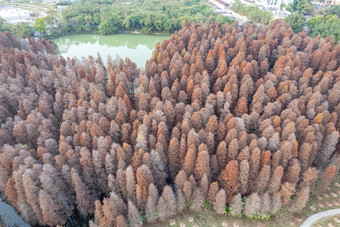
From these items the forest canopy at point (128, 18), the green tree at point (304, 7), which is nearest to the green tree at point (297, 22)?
the forest canopy at point (128, 18)

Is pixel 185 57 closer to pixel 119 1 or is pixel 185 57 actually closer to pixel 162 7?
pixel 162 7

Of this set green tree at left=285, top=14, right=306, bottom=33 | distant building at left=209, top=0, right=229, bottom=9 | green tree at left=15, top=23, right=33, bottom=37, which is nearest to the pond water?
green tree at left=15, top=23, right=33, bottom=37

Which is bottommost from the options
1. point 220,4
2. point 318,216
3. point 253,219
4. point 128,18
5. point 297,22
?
point 253,219

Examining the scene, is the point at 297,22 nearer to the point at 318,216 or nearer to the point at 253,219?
the point at 318,216

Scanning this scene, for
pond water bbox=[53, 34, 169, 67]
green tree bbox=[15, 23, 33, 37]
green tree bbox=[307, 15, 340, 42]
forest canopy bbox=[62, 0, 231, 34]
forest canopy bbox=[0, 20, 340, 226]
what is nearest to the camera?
forest canopy bbox=[0, 20, 340, 226]

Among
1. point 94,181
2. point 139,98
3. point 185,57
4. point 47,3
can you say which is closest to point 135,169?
point 94,181

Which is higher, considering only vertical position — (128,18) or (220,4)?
(220,4)

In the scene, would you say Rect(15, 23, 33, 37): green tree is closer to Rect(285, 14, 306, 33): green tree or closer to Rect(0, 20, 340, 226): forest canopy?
Rect(0, 20, 340, 226): forest canopy

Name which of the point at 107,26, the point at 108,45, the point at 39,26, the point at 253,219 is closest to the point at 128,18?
the point at 107,26
